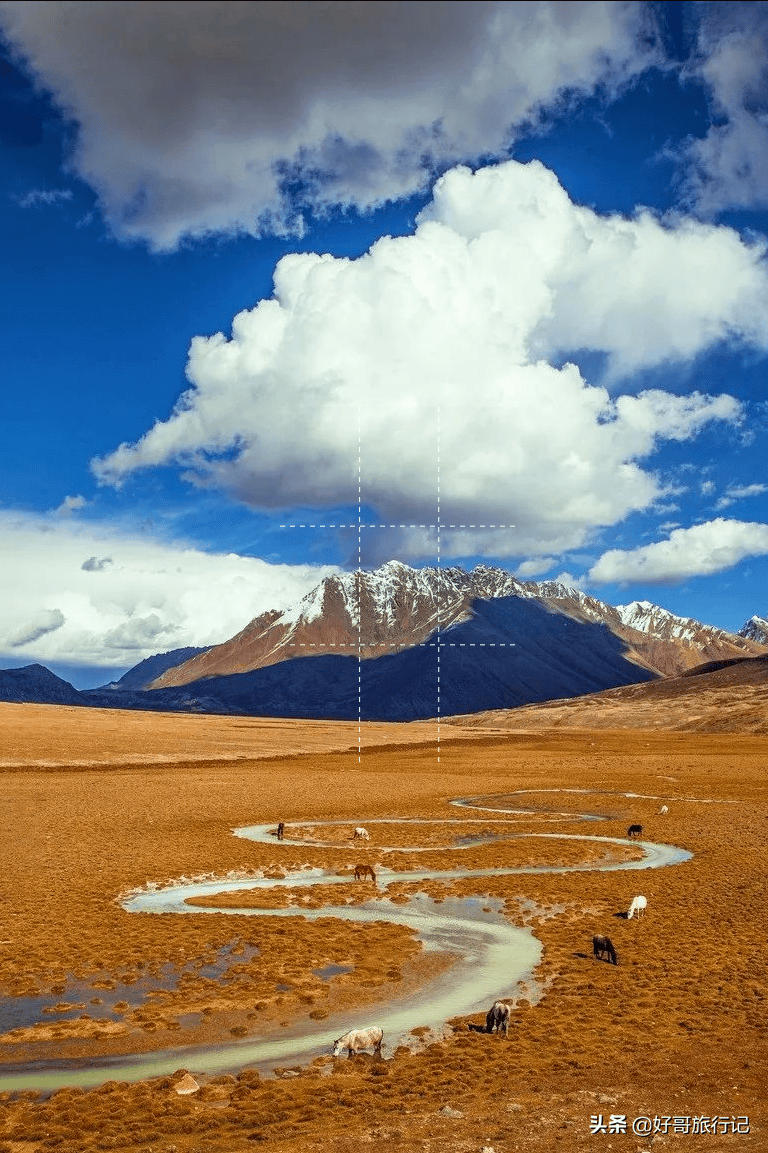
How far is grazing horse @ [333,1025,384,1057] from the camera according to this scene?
693 inches

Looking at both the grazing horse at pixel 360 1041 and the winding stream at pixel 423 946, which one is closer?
the winding stream at pixel 423 946

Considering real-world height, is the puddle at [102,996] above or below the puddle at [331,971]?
above

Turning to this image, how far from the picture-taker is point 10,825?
5256 cm

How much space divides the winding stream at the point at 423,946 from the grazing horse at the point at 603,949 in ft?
6.03

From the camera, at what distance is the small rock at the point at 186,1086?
623 inches

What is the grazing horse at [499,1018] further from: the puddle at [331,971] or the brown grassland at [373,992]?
the puddle at [331,971]

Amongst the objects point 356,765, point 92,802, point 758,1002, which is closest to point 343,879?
point 758,1002

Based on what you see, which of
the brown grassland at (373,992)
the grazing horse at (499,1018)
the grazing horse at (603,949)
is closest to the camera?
Result: the brown grassland at (373,992)

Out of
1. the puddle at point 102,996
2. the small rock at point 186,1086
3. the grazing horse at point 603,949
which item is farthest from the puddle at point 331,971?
the small rock at point 186,1086

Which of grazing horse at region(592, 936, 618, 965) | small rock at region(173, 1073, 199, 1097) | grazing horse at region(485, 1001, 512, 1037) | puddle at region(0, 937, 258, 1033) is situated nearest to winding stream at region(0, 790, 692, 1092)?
small rock at region(173, 1073, 199, 1097)

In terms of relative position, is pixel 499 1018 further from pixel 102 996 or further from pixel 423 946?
pixel 102 996

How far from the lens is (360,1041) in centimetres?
1766

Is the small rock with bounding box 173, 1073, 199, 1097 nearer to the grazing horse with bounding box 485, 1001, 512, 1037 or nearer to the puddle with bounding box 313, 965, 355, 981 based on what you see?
the grazing horse with bounding box 485, 1001, 512, 1037

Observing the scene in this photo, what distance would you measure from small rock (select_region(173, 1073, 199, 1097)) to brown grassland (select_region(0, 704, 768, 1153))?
129 millimetres
